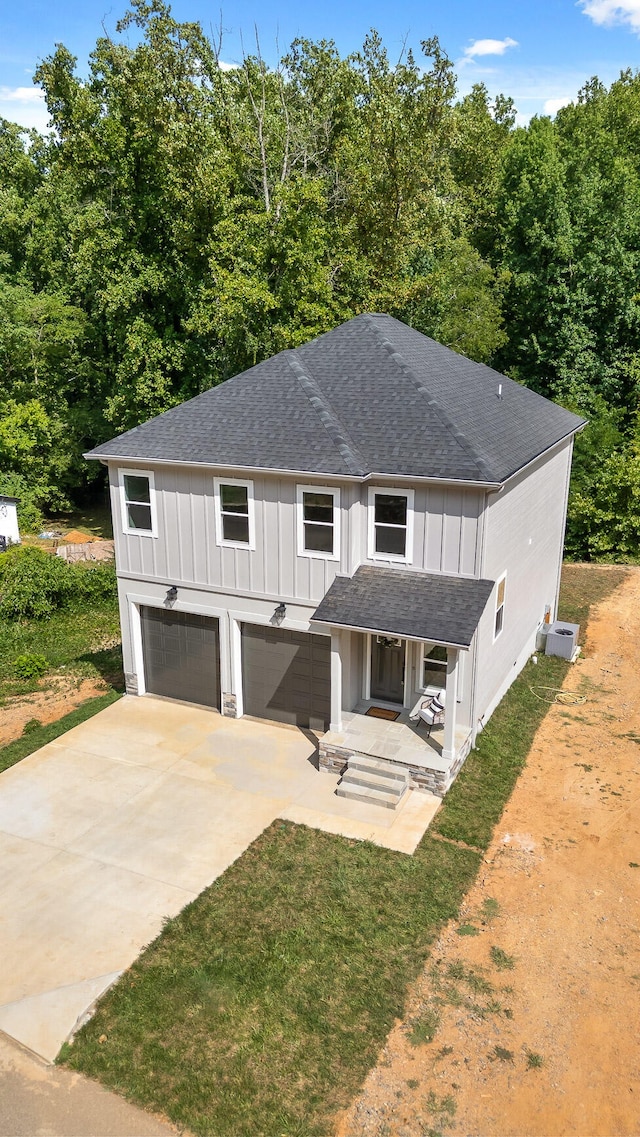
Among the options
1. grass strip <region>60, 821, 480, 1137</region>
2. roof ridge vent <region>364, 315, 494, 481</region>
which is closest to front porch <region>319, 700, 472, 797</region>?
grass strip <region>60, 821, 480, 1137</region>

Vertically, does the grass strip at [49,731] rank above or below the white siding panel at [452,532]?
below

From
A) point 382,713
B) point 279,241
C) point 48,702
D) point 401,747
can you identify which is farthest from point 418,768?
point 279,241

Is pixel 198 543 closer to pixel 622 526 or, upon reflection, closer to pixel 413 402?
pixel 413 402

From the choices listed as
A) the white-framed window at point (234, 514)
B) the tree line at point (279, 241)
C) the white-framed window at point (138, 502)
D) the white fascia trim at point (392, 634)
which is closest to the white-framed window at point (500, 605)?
the white fascia trim at point (392, 634)

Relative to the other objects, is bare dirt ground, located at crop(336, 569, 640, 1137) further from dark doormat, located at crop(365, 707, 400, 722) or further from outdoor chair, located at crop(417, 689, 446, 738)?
dark doormat, located at crop(365, 707, 400, 722)

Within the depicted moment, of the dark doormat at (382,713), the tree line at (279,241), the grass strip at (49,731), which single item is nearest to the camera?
the dark doormat at (382,713)

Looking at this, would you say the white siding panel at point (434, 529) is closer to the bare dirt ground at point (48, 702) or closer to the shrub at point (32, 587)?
the bare dirt ground at point (48, 702)

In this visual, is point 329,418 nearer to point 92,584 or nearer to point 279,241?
point 92,584
